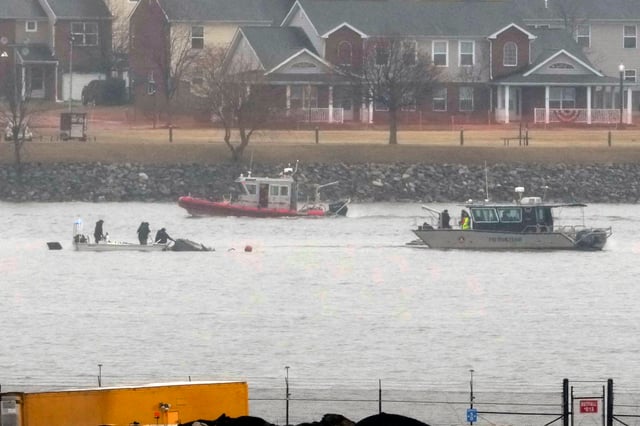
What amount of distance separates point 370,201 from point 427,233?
21212mm

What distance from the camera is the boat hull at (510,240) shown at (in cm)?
6806

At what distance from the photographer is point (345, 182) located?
90125 mm

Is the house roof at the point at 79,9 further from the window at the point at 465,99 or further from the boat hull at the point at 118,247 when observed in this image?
the boat hull at the point at 118,247

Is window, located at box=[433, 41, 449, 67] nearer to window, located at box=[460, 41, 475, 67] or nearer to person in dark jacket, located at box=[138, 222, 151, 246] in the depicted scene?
window, located at box=[460, 41, 475, 67]

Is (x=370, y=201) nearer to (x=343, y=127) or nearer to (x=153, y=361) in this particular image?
(x=343, y=127)

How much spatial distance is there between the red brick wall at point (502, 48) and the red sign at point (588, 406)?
80034 mm

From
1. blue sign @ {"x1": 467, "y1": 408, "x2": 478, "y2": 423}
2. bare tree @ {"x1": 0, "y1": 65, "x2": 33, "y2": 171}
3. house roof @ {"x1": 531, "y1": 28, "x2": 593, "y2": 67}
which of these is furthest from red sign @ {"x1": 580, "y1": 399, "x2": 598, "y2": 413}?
house roof @ {"x1": 531, "y1": 28, "x2": 593, "y2": 67}

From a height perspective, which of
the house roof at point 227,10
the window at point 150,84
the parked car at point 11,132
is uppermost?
the house roof at point 227,10

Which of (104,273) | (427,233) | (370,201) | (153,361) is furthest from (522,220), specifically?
(153,361)

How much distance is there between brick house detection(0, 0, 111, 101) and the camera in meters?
112

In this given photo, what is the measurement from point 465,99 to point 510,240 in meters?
38.2

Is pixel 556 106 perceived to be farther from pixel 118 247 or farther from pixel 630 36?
pixel 118 247

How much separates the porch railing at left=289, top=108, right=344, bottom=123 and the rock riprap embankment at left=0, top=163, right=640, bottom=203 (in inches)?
442

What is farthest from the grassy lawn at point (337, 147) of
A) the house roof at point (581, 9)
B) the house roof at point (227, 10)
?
the house roof at point (581, 9)
